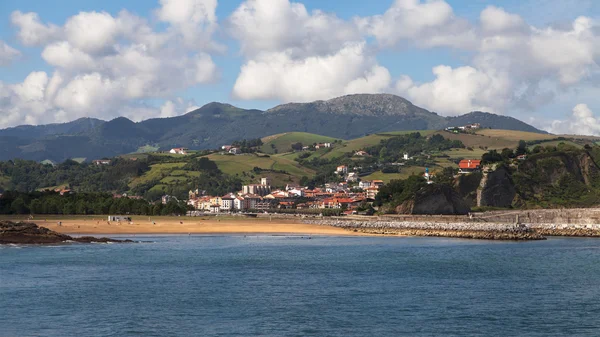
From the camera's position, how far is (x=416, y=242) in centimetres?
7769

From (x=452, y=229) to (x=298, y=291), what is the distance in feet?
189

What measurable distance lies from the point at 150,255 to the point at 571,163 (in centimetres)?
8613

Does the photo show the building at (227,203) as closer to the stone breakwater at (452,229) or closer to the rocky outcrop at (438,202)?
the rocky outcrop at (438,202)

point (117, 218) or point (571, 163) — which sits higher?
point (571, 163)

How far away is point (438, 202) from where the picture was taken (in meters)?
116

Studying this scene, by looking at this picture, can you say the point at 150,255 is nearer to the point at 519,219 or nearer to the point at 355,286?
the point at 355,286

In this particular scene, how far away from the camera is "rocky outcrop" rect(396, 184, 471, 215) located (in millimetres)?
115625

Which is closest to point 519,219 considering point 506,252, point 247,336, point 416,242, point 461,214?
point 461,214

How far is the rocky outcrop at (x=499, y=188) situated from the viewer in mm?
119312

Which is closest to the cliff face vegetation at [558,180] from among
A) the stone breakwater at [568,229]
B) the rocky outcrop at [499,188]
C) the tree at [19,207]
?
the rocky outcrop at [499,188]

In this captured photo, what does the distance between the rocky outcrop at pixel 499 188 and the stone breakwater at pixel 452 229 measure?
877 inches

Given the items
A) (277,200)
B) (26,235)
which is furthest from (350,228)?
(277,200)

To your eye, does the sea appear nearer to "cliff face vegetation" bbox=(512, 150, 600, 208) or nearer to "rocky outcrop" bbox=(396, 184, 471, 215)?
"rocky outcrop" bbox=(396, 184, 471, 215)

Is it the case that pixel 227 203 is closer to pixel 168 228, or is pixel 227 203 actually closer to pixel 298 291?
pixel 168 228
